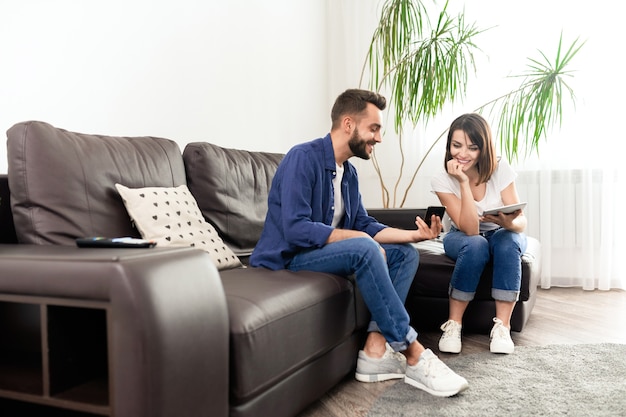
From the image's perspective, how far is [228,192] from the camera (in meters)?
2.31

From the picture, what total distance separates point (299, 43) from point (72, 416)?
3217 mm

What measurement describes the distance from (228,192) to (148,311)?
51.8 inches

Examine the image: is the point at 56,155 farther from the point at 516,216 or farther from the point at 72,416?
the point at 516,216

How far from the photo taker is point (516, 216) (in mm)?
2359

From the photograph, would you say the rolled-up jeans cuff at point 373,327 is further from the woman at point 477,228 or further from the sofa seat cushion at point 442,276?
the sofa seat cushion at point 442,276

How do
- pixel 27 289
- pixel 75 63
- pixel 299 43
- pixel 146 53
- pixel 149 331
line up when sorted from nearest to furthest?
pixel 149 331 → pixel 27 289 → pixel 75 63 → pixel 146 53 → pixel 299 43

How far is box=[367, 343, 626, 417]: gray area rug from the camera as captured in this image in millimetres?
1629

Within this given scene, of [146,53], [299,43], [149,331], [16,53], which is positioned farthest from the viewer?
[299,43]

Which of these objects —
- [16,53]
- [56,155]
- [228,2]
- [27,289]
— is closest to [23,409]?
[27,289]

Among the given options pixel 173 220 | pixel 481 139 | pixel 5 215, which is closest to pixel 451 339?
pixel 481 139

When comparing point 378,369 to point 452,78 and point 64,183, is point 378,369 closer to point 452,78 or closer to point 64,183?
point 64,183

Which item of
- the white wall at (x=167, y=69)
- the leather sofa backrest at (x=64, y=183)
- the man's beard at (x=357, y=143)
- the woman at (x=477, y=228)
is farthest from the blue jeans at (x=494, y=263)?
the white wall at (x=167, y=69)

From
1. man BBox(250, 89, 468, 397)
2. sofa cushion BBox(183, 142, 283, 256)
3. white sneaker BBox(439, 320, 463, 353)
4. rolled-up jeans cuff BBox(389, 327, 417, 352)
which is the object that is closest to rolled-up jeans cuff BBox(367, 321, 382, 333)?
man BBox(250, 89, 468, 397)

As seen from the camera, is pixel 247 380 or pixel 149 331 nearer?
pixel 149 331
